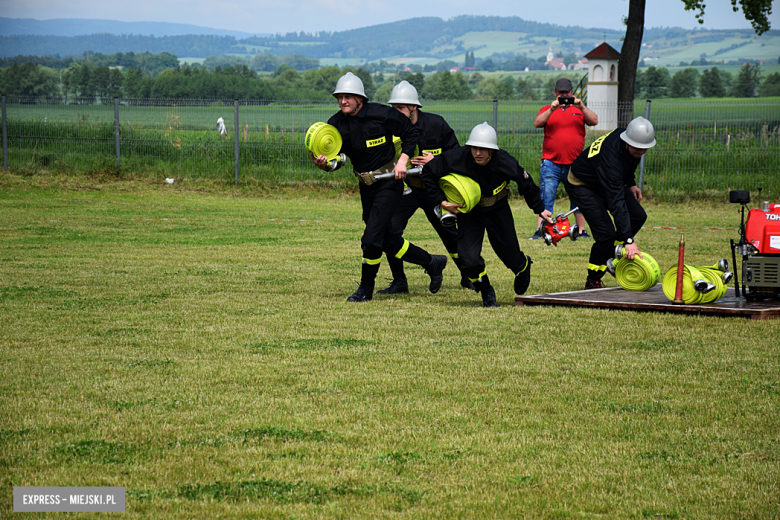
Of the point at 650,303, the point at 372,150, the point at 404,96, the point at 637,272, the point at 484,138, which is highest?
the point at 404,96

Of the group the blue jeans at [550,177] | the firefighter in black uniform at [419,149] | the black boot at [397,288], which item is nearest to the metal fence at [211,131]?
the blue jeans at [550,177]

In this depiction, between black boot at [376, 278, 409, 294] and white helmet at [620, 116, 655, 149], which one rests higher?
white helmet at [620, 116, 655, 149]

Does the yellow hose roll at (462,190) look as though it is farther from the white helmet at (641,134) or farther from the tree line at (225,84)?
the tree line at (225,84)

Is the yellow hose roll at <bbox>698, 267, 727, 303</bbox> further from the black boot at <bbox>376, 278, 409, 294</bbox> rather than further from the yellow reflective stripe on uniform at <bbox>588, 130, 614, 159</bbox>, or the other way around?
the black boot at <bbox>376, 278, 409, 294</bbox>

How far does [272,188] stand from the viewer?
71.2ft

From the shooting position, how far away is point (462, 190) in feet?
25.7

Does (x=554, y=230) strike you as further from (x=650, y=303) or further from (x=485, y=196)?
(x=650, y=303)

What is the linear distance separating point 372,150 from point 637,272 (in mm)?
3156

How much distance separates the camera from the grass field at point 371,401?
3.82 meters

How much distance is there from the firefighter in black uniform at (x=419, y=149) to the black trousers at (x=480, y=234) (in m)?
0.77

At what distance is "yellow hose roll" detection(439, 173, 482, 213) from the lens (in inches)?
309

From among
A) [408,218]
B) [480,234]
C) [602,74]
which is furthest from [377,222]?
[602,74]

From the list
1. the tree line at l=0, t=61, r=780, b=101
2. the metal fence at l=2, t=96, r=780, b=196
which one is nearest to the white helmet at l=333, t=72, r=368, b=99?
the metal fence at l=2, t=96, r=780, b=196

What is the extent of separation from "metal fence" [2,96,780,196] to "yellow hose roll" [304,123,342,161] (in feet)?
39.9
